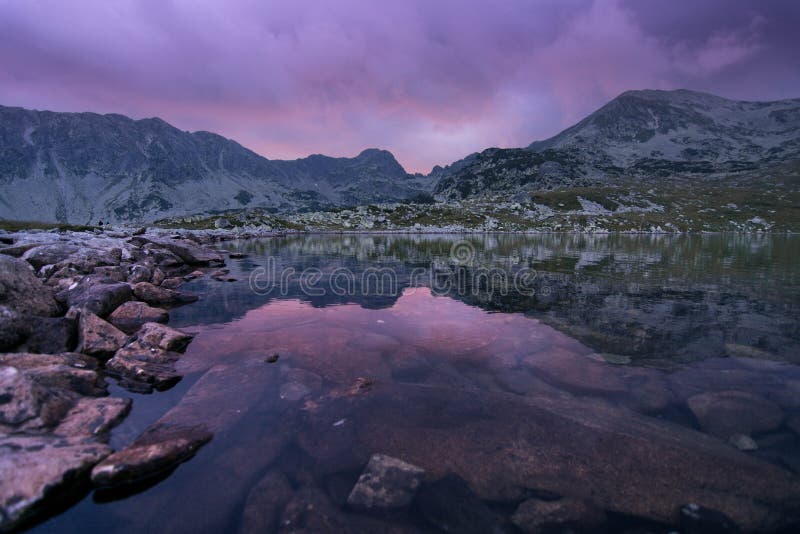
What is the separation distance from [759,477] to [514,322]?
12.2 m

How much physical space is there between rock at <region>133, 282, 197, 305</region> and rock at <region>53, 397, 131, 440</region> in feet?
48.9

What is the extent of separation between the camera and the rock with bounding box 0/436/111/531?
6.41 meters

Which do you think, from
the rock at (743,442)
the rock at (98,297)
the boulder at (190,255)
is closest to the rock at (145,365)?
the rock at (98,297)

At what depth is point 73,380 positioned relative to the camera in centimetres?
1099

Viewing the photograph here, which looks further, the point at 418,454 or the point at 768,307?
the point at 768,307

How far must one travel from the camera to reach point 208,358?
572 inches

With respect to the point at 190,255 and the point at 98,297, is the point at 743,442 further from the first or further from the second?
the point at 190,255

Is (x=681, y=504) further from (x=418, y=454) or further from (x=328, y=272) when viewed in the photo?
(x=328, y=272)

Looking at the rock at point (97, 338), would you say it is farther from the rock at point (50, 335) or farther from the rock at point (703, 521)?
the rock at point (703, 521)

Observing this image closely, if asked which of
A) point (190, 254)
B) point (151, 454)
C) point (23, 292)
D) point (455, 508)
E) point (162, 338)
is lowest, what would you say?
point (455, 508)

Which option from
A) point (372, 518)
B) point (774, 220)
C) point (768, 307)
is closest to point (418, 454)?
point (372, 518)

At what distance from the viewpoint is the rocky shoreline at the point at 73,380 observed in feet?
23.4

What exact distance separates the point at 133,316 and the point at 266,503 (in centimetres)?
1612

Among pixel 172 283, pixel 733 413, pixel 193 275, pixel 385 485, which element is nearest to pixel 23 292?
pixel 172 283
